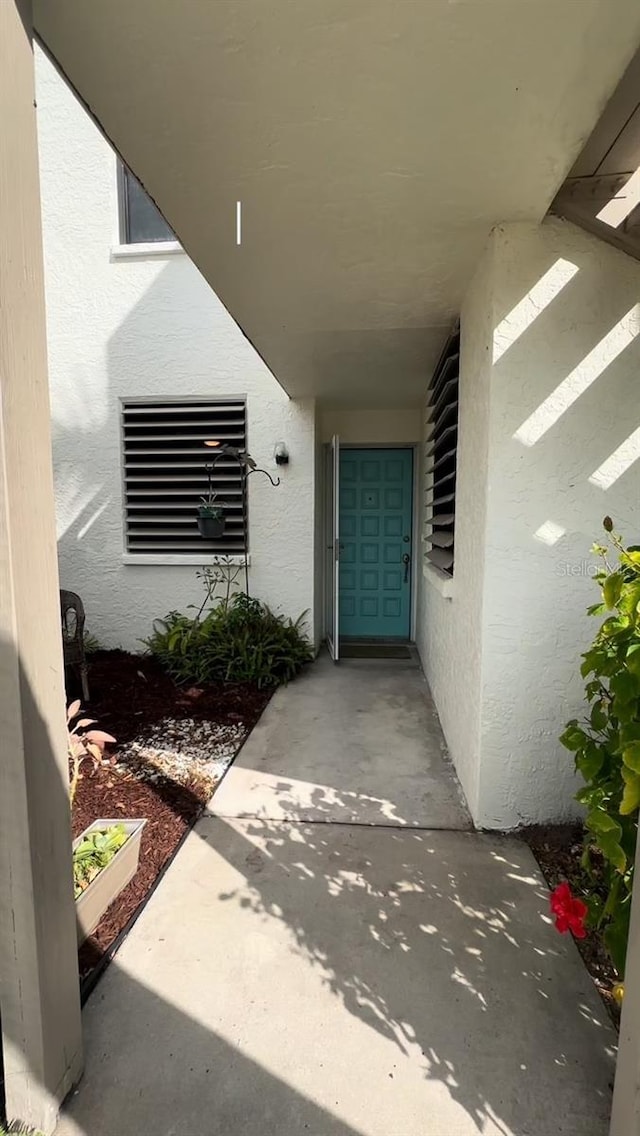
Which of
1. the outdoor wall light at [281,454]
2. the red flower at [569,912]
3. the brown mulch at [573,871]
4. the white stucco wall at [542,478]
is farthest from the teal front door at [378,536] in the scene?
the red flower at [569,912]

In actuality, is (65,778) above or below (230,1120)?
above

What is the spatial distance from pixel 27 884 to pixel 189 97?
1982mm

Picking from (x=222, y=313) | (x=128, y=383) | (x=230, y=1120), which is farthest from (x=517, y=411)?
(x=128, y=383)

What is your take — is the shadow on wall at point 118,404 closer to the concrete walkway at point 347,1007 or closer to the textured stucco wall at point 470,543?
the textured stucco wall at point 470,543

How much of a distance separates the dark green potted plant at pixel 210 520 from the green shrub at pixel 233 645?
0.65 metres

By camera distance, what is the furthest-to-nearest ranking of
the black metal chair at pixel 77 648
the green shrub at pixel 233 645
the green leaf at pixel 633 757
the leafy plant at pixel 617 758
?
the green shrub at pixel 233 645 → the black metal chair at pixel 77 648 → the leafy plant at pixel 617 758 → the green leaf at pixel 633 757

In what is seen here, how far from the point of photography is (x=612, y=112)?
170 centimetres

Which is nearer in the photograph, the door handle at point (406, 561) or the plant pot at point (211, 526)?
the plant pot at point (211, 526)

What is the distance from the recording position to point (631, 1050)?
3.54 feet

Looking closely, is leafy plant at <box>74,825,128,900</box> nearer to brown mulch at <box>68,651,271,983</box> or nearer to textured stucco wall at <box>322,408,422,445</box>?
brown mulch at <box>68,651,271,983</box>

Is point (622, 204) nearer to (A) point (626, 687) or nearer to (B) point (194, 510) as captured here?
(A) point (626, 687)

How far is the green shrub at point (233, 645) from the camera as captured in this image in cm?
457

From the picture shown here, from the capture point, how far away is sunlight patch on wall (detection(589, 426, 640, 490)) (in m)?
2.18

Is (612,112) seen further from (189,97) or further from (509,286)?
(189,97)
